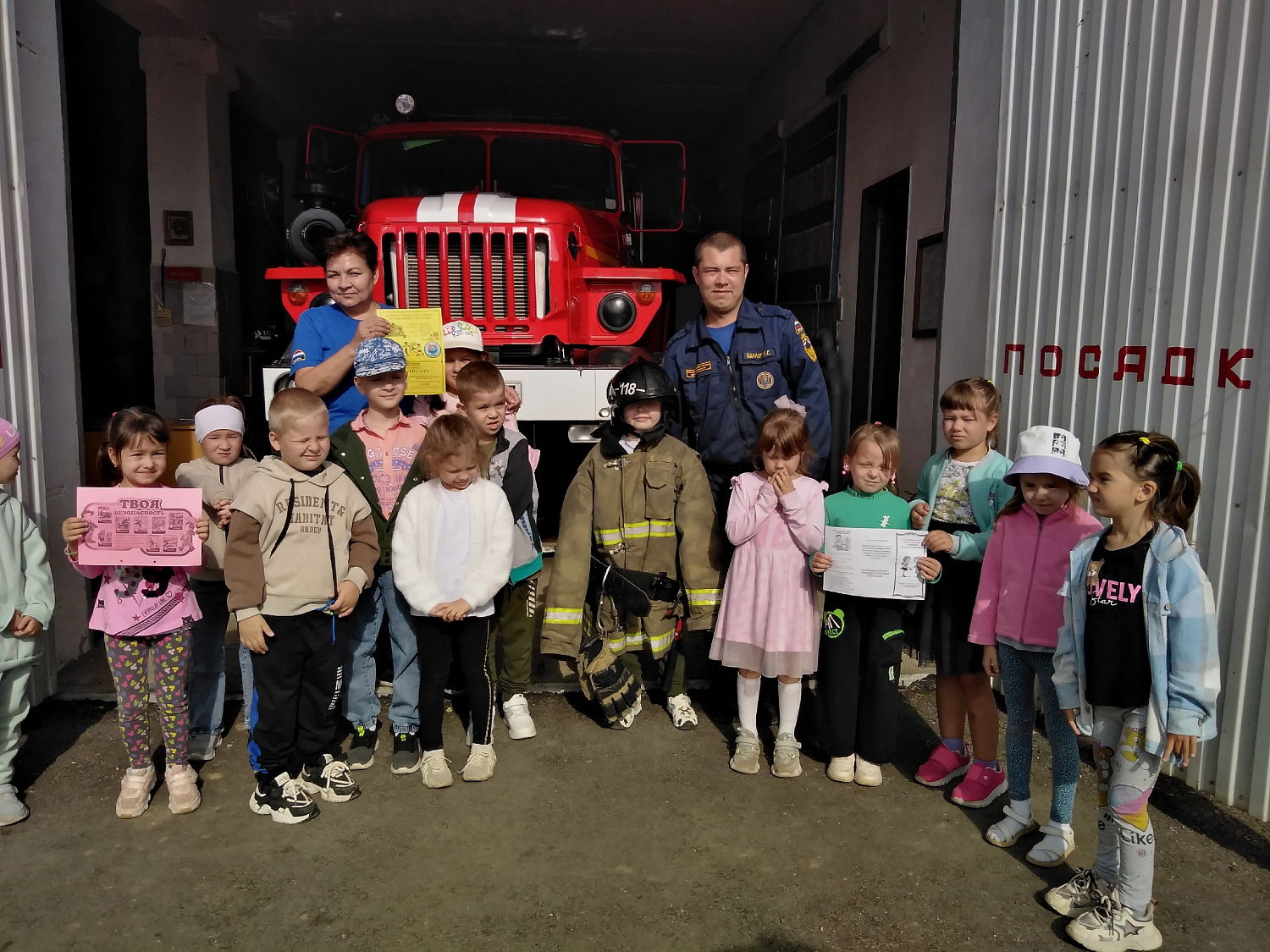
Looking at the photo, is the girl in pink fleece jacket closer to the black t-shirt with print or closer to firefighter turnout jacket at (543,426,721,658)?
the black t-shirt with print

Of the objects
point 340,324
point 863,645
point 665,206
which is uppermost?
point 665,206

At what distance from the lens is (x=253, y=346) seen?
955 centimetres

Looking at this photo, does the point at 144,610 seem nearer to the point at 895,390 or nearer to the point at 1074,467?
the point at 1074,467

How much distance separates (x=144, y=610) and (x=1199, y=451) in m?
3.41

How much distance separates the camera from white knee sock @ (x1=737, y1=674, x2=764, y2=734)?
329 centimetres

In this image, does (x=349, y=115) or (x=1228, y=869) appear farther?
(x=349, y=115)

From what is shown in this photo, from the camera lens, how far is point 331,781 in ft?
9.85

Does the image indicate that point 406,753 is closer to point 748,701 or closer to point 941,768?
point 748,701

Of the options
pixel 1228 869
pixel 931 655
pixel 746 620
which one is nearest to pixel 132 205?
pixel 746 620

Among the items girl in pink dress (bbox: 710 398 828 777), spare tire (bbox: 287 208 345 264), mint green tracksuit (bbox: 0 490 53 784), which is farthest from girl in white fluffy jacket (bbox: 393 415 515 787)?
spare tire (bbox: 287 208 345 264)

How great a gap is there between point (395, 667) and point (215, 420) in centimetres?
108

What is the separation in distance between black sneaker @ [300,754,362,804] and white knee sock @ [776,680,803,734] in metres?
1.48

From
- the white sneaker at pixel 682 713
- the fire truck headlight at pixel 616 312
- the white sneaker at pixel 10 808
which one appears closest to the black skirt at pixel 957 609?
the white sneaker at pixel 682 713

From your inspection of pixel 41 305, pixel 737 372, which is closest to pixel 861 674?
pixel 737 372
